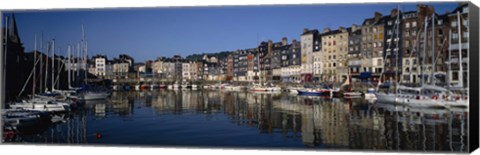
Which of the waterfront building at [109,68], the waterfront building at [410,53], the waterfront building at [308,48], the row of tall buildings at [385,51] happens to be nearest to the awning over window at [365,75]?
the row of tall buildings at [385,51]

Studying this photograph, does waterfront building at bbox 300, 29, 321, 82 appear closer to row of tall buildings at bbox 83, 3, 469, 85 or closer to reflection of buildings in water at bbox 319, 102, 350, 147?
row of tall buildings at bbox 83, 3, 469, 85

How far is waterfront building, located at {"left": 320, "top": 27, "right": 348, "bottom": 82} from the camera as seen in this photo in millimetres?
23219

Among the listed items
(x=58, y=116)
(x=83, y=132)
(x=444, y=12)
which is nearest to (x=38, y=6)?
(x=83, y=132)

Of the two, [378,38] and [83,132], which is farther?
[378,38]

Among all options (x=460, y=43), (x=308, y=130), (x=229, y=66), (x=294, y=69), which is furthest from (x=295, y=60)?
(x=460, y=43)

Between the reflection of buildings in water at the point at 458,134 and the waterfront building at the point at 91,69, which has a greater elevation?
the waterfront building at the point at 91,69

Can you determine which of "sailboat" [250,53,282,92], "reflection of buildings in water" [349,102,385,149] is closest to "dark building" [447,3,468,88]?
"reflection of buildings in water" [349,102,385,149]

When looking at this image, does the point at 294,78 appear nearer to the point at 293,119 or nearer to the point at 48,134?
the point at 293,119

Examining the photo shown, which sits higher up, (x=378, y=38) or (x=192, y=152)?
(x=378, y=38)

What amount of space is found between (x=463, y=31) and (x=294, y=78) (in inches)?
1202

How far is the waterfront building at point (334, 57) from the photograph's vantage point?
23219 millimetres

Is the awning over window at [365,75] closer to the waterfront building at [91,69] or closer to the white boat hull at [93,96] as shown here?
the white boat hull at [93,96]

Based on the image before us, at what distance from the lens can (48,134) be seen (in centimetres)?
1560

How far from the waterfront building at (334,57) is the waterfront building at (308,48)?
0.44 m
